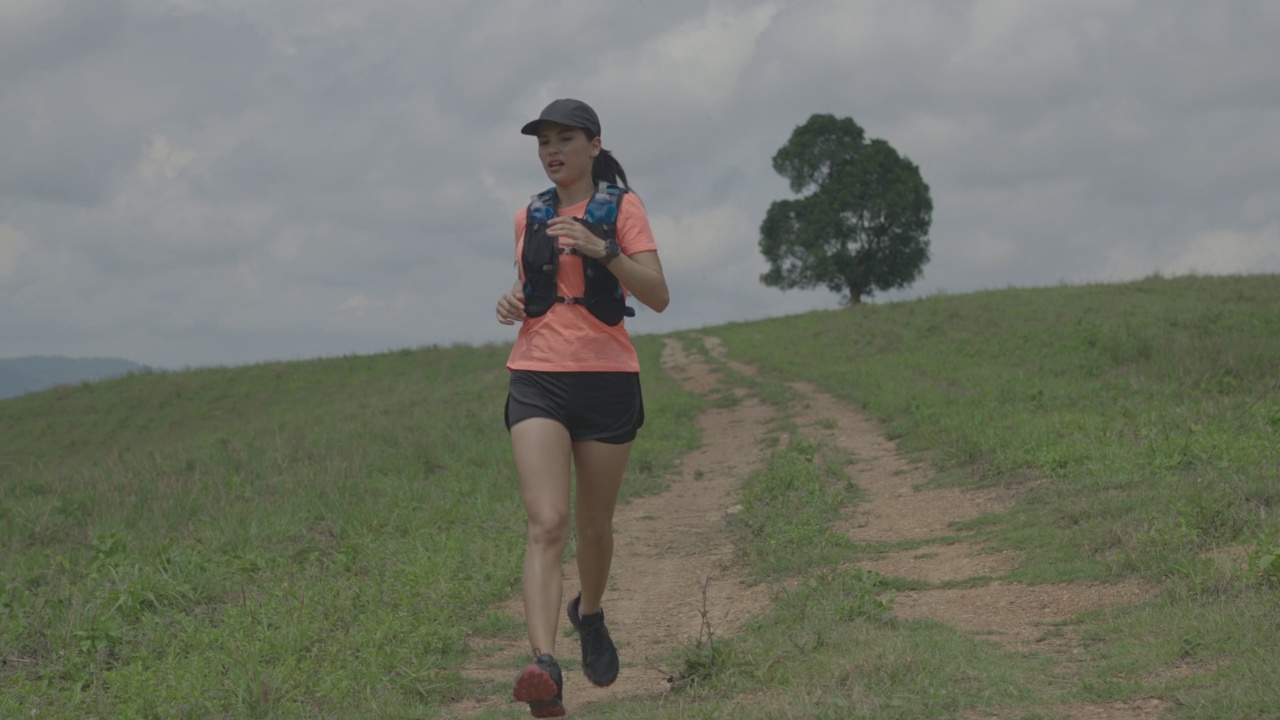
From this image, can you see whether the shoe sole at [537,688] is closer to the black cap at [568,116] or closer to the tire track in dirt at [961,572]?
the tire track in dirt at [961,572]

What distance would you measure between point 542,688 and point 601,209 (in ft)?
5.74

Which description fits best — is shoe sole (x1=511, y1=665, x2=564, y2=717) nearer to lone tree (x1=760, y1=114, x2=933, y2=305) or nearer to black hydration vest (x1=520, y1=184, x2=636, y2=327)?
black hydration vest (x1=520, y1=184, x2=636, y2=327)

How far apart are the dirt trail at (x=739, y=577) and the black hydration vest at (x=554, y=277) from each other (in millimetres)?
1447

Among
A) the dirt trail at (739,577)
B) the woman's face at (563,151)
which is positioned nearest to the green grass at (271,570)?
the dirt trail at (739,577)

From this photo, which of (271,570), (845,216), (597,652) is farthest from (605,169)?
(845,216)

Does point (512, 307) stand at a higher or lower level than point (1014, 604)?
higher

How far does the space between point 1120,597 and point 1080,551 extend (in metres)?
1.00

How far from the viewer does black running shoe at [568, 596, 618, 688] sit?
459 cm

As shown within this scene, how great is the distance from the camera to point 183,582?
7.13 meters

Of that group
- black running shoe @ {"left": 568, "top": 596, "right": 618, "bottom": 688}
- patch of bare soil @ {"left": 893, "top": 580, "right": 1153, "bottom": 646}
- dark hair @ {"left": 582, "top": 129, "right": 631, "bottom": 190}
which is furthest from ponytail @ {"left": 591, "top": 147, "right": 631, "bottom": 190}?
patch of bare soil @ {"left": 893, "top": 580, "right": 1153, "bottom": 646}

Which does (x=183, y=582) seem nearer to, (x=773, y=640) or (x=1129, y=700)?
(x=773, y=640)

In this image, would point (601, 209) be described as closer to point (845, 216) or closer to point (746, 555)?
point (746, 555)

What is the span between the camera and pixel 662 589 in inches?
282

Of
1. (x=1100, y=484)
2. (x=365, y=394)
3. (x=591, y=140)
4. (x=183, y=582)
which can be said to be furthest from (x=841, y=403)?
(x=365, y=394)
